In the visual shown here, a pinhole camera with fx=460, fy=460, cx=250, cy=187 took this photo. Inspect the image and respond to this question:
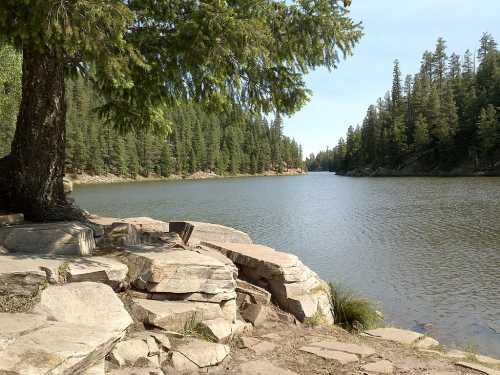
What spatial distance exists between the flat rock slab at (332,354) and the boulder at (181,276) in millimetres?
1487

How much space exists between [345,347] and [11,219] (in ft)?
20.2

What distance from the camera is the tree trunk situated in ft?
28.6

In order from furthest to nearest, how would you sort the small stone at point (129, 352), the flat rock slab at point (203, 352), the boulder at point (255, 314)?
1. the boulder at point (255, 314)
2. the flat rock slab at point (203, 352)
3. the small stone at point (129, 352)

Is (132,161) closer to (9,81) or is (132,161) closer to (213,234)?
(9,81)

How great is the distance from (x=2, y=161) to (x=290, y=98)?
594cm

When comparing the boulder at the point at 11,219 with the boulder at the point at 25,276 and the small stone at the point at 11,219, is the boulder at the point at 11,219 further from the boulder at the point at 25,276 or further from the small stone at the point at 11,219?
the boulder at the point at 25,276

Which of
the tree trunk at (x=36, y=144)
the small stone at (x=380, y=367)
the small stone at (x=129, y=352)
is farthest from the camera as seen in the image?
the tree trunk at (x=36, y=144)

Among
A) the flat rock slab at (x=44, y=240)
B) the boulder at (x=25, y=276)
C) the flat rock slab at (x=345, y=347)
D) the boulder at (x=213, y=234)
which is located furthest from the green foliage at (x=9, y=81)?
the flat rock slab at (x=345, y=347)

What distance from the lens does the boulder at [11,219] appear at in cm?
814

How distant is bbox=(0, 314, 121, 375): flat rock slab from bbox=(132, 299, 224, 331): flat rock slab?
1.19m

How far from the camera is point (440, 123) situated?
323ft

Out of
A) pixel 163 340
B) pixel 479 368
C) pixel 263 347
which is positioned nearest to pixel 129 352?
pixel 163 340

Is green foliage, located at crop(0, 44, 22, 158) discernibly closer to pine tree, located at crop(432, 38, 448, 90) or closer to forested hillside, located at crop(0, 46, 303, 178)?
forested hillside, located at crop(0, 46, 303, 178)

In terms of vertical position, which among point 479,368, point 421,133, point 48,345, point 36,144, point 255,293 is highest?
point 421,133
